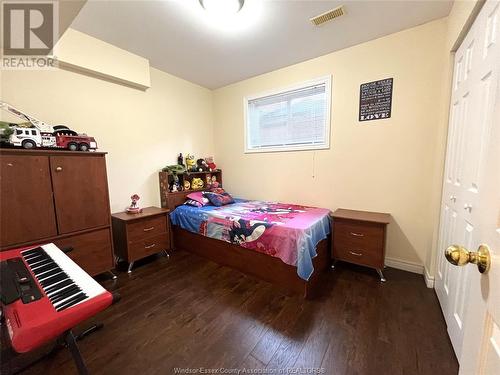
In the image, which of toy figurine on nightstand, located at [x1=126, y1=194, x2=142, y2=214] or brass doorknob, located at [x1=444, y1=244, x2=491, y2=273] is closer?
brass doorknob, located at [x1=444, y1=244, x2=491, y2=273]

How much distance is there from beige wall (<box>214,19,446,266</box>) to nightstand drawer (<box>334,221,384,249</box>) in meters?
0.47

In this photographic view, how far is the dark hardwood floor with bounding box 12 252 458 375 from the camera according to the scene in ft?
4.34

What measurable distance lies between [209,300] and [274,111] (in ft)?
8.95

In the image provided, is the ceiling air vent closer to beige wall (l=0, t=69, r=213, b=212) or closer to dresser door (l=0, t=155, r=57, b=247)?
beige wall (l=0, t=69, r=213, b=212)

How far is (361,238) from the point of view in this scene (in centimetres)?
220

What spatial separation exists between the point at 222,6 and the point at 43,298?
90.8 inches

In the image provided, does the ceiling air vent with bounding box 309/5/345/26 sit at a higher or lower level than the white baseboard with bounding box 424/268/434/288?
higher

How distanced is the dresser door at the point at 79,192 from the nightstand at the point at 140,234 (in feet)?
0.90

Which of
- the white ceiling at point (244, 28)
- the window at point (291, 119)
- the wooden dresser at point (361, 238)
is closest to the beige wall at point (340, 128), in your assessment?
the window at point (291, 119)

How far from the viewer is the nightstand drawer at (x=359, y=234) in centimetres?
212

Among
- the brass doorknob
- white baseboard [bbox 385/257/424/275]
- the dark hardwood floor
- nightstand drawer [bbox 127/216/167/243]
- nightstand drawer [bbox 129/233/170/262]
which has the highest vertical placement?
the brass doorknob

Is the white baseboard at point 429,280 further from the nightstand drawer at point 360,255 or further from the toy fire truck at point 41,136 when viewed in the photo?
the toy fire truck at point 41,136

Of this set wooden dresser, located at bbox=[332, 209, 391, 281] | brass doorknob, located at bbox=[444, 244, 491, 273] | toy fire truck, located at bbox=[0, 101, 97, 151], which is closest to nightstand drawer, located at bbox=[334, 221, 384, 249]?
wooden dresser, located at bbox=[332, 209, 391, 281]

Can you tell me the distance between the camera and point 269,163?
3.34m
